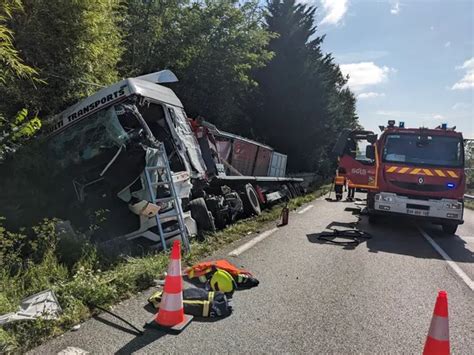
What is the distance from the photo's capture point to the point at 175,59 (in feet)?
49.3

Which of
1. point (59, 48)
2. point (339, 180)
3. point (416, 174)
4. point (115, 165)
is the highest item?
point (59, 48)

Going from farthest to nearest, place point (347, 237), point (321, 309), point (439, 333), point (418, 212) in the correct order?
point (418, 212) → point (347, 237) → point (321, 309) → point (439, 333)

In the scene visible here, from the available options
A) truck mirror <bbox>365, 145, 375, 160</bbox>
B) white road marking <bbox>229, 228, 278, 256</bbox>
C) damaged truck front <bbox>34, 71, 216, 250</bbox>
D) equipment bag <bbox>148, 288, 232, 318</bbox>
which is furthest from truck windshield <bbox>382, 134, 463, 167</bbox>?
equipment bag <bbox>148, 288, 232, 318</bbox>

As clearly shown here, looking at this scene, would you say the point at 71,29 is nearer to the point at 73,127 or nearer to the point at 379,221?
the point at 73,127

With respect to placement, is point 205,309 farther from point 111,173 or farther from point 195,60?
point 195,60

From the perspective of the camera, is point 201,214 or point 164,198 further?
point 201,214

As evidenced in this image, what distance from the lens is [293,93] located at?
2619cm

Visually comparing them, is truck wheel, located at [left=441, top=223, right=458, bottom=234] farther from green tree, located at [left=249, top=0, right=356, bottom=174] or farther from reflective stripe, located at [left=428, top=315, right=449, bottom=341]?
green tree, located at [left=249, top=0, right=356, bottom=174]

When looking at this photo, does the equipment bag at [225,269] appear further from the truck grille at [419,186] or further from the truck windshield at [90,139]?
the truck grille at [419,186]

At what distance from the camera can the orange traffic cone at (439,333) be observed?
293 cm

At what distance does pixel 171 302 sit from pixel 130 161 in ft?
10.1

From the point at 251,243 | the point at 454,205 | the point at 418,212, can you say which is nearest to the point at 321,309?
the point at 251,243

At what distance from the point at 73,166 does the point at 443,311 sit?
5825mm

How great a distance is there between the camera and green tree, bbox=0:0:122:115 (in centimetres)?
716
